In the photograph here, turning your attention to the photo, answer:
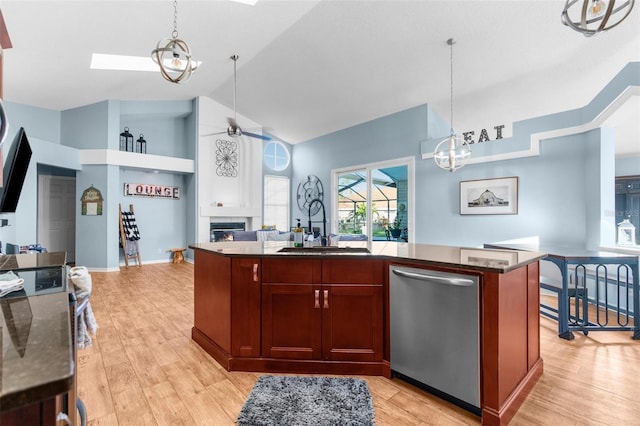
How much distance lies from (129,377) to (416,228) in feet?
15.8

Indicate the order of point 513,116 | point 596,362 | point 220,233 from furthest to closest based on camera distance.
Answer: point 220,233
point 513,116
point 596,362

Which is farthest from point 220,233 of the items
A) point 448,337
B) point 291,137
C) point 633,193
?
point 633,193

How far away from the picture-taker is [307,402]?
186 centimetres

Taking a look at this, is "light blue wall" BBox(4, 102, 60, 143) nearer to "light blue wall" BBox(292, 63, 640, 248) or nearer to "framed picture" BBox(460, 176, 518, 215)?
"light blue wall" BBox(292, 63, 640, 248)

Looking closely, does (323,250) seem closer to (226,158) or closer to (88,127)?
(226,158)

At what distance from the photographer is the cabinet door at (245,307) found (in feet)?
7.38

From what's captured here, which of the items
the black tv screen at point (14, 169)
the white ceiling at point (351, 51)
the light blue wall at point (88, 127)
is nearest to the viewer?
the black tv screen at point (14, 169)

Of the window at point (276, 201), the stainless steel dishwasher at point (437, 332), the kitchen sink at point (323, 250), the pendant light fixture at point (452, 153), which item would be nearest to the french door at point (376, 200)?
the pendant light fixture at point (452, 153)

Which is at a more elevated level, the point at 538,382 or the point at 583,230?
the point at 583,230

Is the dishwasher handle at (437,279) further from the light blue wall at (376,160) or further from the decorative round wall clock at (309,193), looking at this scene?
the decorative round wall clock at (309,193)

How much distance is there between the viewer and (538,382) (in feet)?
7.02

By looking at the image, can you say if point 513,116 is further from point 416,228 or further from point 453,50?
point 416,228

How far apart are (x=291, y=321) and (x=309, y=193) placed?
19.8 feet

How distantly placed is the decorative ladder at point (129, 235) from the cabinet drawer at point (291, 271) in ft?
17.7
